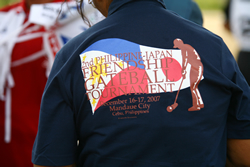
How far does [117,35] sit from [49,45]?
1.17 metres

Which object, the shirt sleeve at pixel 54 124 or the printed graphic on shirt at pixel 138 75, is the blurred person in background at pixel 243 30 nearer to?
the printed graphic on shirt at pixel 138 75

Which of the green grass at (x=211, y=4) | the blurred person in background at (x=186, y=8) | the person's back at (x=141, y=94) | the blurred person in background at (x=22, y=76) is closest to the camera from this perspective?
the person's back at (x=141, y=94)

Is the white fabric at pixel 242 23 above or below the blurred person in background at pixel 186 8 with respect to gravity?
below

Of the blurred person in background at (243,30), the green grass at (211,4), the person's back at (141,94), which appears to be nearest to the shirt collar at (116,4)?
the person's back at (141,94)


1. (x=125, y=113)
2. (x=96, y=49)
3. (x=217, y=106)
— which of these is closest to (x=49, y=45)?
(x=96, y=49)

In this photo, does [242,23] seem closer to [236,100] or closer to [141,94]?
A: [236,100]

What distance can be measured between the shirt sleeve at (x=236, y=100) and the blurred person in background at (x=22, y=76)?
1.34 meters

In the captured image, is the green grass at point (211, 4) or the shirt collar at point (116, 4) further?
the green grass at point (211, 4)

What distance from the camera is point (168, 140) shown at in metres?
1.00

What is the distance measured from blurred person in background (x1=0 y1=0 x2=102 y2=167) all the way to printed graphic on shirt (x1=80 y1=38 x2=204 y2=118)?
3.71ft

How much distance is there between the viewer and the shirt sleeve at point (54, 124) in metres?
1.05

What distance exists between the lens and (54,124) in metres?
1.05

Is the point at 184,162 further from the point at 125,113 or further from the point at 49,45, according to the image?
the point at 49,45

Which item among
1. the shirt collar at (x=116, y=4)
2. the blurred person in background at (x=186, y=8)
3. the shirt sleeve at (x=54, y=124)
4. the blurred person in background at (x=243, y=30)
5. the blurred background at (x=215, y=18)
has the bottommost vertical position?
the blurred background at (x=215, y=18)
